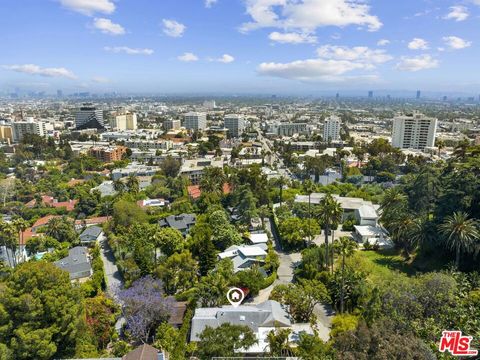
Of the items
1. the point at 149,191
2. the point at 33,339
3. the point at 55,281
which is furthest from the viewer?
the point at 149,191

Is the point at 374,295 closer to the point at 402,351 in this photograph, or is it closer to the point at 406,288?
the point at 406,288

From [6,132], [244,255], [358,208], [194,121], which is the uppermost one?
[194,121]

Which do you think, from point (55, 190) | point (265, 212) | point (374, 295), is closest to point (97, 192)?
point (55, 190)

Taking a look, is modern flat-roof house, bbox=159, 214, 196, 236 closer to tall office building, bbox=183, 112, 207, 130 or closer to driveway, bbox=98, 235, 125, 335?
driveway, bbox=98, 235, 125, 335

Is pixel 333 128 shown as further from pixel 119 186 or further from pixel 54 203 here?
pixel 54 203

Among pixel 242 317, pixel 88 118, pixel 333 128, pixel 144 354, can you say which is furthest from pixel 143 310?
pixel 88 118

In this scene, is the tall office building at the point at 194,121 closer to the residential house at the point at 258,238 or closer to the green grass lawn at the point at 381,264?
the residential house at the point at 258,238
